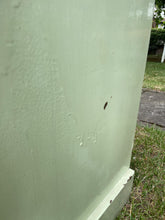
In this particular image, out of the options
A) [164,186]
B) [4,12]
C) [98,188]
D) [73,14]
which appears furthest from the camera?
[164,186]

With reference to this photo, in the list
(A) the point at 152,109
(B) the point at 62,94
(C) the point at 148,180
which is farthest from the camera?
(A) the point at 152,109

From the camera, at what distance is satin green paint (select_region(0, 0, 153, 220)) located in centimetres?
46

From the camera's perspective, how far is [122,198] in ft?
4.31

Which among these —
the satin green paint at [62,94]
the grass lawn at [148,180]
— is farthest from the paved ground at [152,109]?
the satin green paint at [62,94]

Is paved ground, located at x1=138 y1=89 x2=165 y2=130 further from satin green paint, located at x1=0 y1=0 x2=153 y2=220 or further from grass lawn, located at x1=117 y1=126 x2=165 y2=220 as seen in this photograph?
satin green paint, located at x1=0 y1=0 x2=153 y2=220

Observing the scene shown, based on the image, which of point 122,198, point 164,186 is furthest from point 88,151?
point 164,186

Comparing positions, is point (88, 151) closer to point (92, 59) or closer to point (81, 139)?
point (81, 139)

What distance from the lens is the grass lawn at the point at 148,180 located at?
4.27ft

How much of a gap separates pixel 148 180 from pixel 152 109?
168 centimetres

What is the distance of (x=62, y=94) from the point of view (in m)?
0.60

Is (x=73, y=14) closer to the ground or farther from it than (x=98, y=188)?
farther from it

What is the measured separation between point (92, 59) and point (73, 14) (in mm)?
175

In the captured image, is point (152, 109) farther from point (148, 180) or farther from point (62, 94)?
point (62, 94)

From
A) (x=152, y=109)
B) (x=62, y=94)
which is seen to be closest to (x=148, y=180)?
(x=62, y=94)
